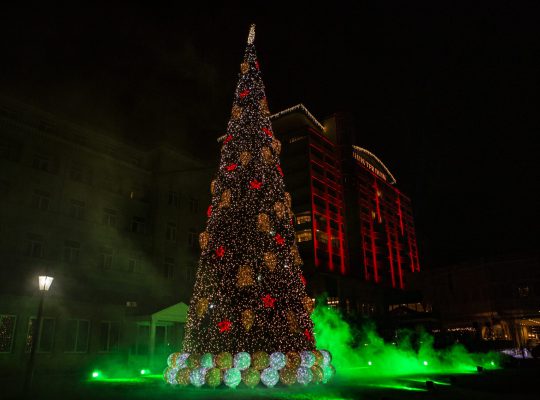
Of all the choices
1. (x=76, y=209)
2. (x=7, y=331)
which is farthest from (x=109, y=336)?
(x=76, y=209)

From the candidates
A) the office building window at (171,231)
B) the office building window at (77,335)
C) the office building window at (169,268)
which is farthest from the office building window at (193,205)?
the office building window at (77,335)

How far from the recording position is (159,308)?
25.0 m

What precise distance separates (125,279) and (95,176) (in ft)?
24.2

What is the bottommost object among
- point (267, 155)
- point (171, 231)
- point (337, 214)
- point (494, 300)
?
point (494, 300)

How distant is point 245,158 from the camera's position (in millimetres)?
14359

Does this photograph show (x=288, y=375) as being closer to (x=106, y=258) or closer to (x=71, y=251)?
(x=71, y=251)

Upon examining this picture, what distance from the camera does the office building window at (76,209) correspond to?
26.3m

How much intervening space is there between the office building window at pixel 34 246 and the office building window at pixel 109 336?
219 inches

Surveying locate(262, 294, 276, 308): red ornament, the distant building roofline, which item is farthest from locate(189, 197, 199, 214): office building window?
the distant building roofline

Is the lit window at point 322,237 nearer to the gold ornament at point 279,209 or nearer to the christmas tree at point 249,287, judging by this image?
the christmas tree at point 249,287

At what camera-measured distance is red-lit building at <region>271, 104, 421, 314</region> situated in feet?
206

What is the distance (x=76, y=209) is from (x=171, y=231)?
7.28 m

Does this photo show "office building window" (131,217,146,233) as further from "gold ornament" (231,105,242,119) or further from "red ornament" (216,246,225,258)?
"red ornament" (216,246,225,258)

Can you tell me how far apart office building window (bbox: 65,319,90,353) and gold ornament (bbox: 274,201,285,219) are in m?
16.3
